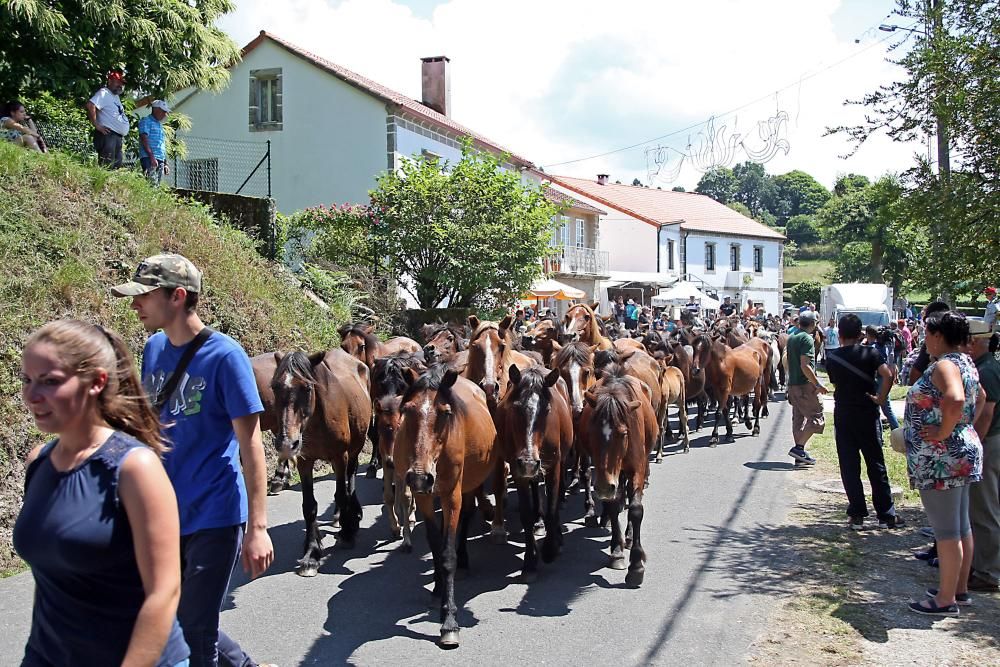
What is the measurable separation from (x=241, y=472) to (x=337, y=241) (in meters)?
15.6

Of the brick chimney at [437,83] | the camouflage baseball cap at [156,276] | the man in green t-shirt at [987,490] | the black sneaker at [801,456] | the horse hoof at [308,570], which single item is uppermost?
the brick chimney at [437,83]

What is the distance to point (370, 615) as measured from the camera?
19.2ft

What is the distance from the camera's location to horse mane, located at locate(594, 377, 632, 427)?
262 inches

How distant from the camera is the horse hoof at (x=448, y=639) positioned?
528cm

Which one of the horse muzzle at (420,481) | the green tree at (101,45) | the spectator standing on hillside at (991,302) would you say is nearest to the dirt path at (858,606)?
the spectator standing on hillside at (991,302)

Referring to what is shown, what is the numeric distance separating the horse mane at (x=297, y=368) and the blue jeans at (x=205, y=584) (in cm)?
316

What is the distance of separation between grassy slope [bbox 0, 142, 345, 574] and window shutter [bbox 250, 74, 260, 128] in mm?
14799

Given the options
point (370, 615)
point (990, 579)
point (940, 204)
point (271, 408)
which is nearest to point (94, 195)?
point (271, 408)

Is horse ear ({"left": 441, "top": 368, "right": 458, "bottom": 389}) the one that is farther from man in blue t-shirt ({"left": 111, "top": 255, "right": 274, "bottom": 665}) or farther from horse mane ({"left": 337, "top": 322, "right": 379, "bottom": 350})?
horse mane ({"left": 337, "top": 322, "right": 379, "bottom": 350})

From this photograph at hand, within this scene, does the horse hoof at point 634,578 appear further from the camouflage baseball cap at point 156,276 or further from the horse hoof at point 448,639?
the camouflage baseball cap at point 156,276

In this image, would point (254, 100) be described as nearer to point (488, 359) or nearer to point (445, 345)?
point (445, 345)

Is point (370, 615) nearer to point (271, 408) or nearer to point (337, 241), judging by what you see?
point (271, 408)

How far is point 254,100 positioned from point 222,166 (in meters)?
2.60

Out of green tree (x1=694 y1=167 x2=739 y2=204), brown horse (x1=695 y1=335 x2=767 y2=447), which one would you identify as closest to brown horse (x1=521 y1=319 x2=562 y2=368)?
brown horse (x1=695 y1=335 x2=767 y2=447)
